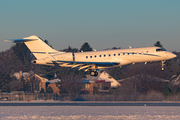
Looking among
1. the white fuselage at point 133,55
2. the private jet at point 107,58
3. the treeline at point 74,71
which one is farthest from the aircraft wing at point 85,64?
the treeline at point 74,71

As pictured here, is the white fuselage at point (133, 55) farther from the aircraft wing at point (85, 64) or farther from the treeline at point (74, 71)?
the treeline at point (74, 71)

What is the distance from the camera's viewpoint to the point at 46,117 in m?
23.6

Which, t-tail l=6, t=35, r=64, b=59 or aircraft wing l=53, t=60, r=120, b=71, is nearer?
aircraft wing l=53, t=60, r=120, b=71

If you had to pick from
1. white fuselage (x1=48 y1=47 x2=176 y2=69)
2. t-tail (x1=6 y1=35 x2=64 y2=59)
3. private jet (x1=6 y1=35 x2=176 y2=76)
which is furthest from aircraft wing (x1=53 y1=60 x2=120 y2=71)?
t-tail (x1=6 y1=35 x2=64 y2=59)

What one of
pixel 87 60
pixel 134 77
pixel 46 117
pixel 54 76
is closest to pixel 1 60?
pixel 54 76

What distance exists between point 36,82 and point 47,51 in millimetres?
30327

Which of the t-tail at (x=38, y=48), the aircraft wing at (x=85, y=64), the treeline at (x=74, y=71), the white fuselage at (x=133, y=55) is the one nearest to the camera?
the white fuselage at (x=133, y=55)

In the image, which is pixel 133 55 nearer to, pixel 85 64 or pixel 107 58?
pixel 107 58

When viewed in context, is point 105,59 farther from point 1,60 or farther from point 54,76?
point 1,60

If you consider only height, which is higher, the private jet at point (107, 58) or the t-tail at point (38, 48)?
the t-tail at point (38, 48)

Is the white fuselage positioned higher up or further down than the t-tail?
further down

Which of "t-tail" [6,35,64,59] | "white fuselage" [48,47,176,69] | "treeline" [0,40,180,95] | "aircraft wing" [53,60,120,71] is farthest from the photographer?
"treeline" [0,40,180,95]

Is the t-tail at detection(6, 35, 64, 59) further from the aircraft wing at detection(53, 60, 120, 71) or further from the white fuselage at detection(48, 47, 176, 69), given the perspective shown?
the white fuselage at detection(48, 47, 176, 69)

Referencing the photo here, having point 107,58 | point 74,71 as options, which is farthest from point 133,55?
point 74,71
